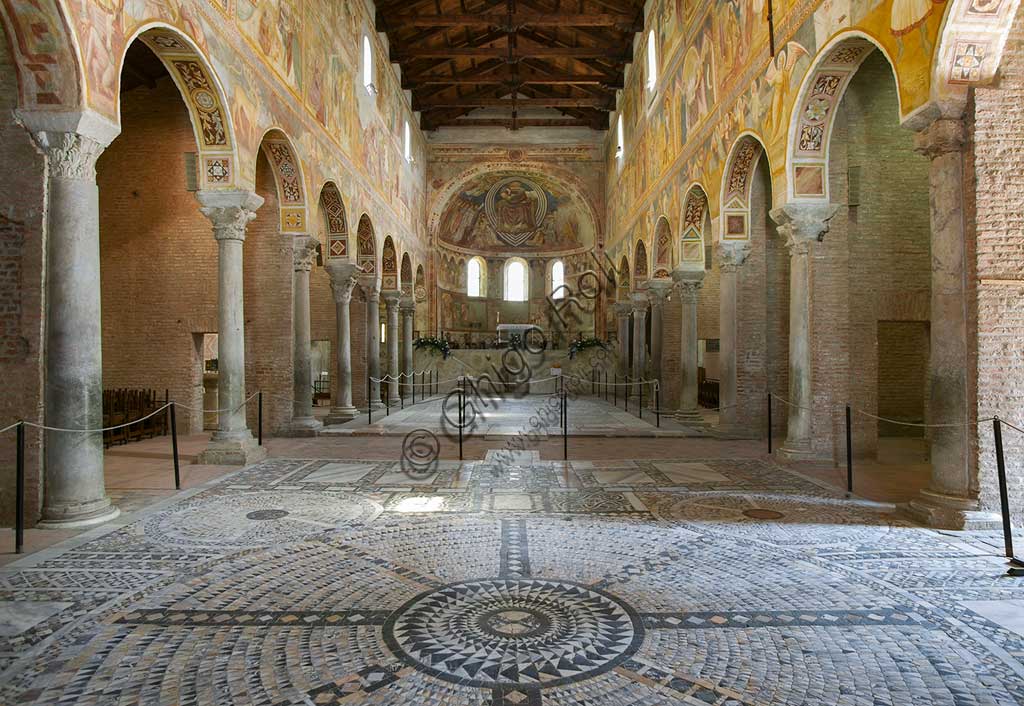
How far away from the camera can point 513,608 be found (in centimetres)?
435

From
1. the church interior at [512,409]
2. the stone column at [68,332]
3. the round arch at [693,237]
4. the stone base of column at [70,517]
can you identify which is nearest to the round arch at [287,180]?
the church interior at [512,409]

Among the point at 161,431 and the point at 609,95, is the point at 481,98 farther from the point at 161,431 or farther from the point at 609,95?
the point at 161,431

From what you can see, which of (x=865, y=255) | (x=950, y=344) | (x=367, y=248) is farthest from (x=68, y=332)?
(x=367, y=248)

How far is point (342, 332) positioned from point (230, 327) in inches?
243

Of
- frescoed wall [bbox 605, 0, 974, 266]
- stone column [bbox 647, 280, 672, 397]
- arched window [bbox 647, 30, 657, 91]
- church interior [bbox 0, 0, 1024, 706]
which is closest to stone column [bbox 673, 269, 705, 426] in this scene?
church interior [bbox 0, 0, 1024, 706]

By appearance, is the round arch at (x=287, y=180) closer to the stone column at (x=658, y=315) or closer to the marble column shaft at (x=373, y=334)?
the marble column shaft at (x=373, y=334)

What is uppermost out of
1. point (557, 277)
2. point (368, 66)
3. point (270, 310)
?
point (368, 66)

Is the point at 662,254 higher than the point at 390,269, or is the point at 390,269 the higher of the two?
the point at 390,269

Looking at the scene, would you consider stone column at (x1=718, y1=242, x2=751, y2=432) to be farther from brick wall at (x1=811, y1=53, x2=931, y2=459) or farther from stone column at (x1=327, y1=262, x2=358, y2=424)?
stone column at (x1=327, y1=262, x2=358, y2=424)

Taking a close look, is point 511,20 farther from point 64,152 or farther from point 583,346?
point 64,152

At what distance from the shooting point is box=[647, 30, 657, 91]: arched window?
1905cm

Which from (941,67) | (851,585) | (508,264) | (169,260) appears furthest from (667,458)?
(508,264)

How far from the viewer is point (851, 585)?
481 centimetres

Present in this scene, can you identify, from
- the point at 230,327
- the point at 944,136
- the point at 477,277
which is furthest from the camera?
the point at 477,277
